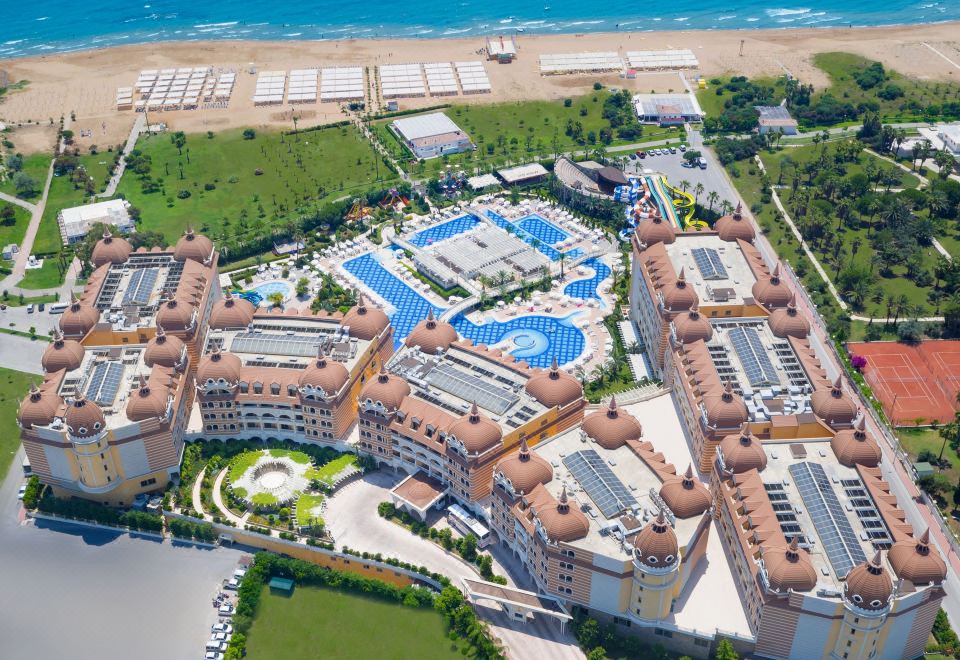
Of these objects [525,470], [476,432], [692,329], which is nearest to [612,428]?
[525,470]

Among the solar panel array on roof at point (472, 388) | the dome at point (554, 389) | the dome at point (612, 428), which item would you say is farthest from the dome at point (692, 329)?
the solar panel array on roof at point (472, 388)

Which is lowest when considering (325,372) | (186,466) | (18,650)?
(18,650)

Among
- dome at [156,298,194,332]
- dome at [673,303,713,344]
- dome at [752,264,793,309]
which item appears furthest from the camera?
dome at [752,264,793,309]

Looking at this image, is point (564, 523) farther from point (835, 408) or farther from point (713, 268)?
point (713, 268)

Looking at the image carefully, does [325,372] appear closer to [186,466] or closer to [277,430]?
[277,430]

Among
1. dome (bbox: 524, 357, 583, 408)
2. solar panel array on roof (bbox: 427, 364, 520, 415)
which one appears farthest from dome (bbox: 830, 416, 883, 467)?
solar panel array on roof (bbox: 427, 364, 520, 415)

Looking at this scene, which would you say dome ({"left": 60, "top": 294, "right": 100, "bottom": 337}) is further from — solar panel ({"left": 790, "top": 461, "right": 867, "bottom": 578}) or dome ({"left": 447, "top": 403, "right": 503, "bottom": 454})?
solar panel ({"left": 790, "top": 461, "right": 867, "bottom": 578})

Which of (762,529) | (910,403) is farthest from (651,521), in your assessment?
(910,403)
